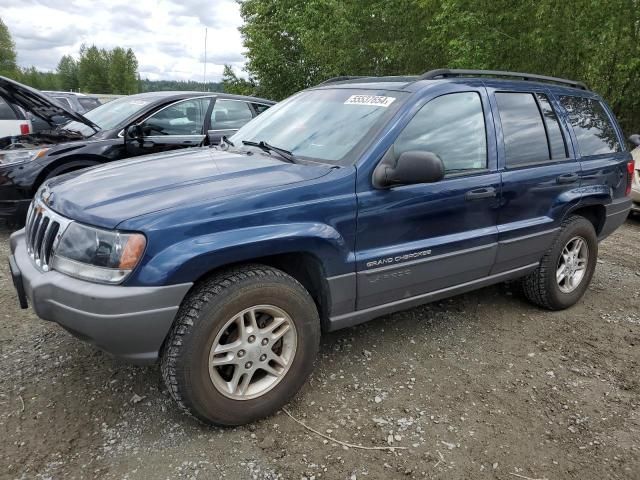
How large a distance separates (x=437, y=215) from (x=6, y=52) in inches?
2820

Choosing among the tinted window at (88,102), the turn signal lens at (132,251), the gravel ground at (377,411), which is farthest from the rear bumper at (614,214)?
the tinted window at (88,102)

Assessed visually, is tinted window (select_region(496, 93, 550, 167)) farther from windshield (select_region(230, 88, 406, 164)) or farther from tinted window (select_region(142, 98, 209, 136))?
tinted window (select_region(142, 98, 209, 136))

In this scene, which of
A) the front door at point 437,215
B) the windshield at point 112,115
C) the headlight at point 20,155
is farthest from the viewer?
the windshield at point 112,115

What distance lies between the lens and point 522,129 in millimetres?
3703

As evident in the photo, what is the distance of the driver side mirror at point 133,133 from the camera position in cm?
572

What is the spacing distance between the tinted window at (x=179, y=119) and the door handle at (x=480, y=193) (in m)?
4.12

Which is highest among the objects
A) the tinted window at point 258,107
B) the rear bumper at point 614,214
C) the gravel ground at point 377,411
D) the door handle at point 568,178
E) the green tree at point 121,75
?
the green tree at point 121,75

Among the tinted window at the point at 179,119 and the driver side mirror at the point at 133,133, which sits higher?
the tinted window at the point at 179,119

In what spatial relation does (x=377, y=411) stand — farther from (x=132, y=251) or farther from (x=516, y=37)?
(x=516, y=37)

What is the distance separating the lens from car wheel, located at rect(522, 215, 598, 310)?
4.06 meters

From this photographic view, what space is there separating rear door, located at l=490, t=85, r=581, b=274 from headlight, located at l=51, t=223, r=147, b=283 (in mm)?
2402

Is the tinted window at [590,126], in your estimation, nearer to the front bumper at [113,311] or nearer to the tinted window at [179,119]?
the front bumper at [113,311]

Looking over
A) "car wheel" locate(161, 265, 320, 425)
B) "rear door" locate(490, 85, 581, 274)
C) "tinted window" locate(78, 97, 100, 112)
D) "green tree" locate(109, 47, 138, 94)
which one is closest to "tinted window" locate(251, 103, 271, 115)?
"rear door" locate(490, 85, 581, 274)

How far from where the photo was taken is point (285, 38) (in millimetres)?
22266
